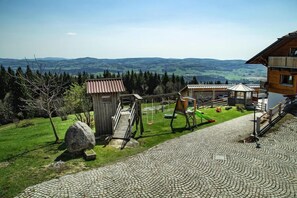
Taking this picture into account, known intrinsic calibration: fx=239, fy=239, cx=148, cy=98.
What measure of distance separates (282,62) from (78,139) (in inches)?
921

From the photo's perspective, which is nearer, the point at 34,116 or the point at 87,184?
the point at 87,184

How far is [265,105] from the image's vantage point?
30969 mm

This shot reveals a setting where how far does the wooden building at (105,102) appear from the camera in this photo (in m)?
21.3

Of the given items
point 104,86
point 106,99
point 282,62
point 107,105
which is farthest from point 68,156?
point 282,62

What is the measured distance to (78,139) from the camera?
15.9 m

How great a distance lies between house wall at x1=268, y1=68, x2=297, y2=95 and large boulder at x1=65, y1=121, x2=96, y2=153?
22.9m

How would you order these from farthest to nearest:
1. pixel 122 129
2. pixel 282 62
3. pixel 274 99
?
1. pixel 274 99
2. pixel 282 62
3. pixel 122 129

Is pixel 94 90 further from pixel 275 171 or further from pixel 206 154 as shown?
pixel 275 171

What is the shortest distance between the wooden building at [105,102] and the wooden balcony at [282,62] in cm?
1824

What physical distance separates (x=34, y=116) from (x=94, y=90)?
Result: 155ft

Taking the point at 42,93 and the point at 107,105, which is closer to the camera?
the point at 107,105

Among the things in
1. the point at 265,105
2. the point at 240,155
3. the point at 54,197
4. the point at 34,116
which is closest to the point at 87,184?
the point at 54,197

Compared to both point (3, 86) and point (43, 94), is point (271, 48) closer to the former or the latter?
point (43, 94)

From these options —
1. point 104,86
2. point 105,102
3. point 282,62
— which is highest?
point 282,62
